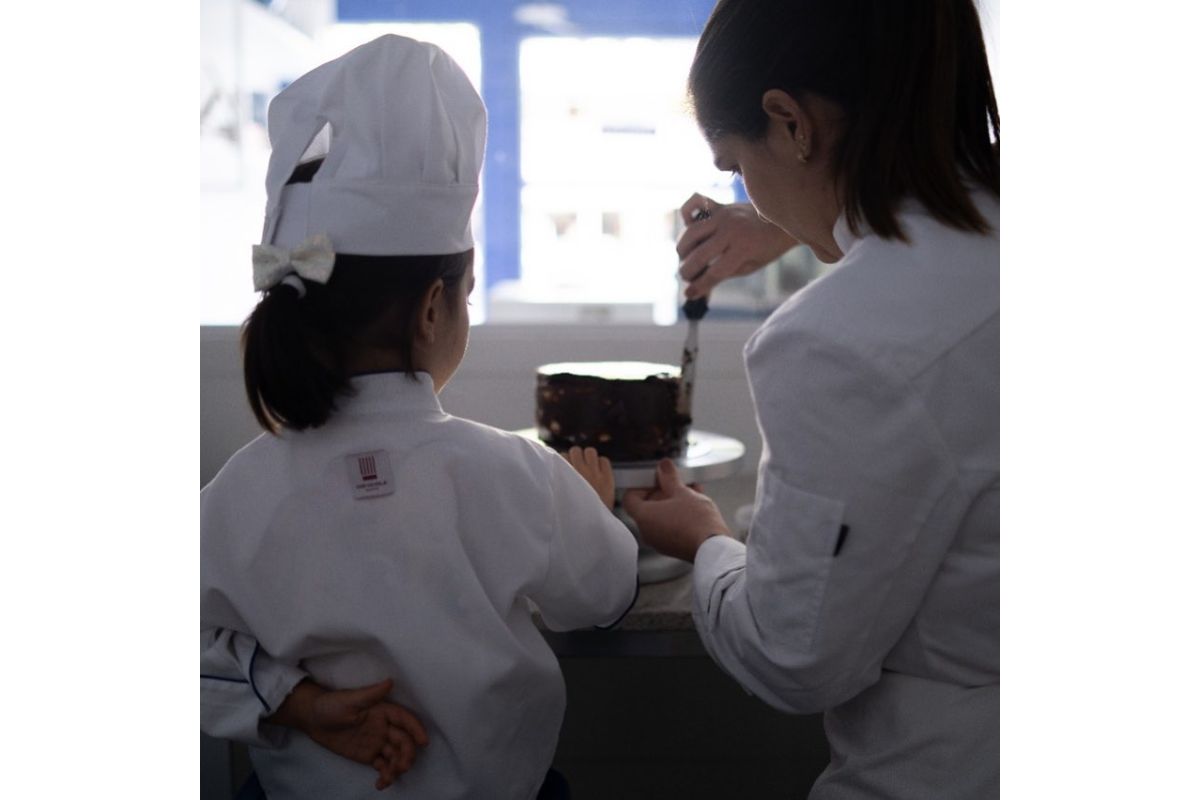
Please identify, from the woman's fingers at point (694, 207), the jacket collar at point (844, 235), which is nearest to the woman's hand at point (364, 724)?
the jacket collar at point (844, 235)

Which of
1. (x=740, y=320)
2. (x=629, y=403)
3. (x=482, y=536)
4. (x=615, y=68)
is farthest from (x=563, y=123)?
(x=482, y=536)

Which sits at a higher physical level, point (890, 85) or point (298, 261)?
point (890, 85)

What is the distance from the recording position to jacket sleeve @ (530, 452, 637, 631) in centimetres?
94

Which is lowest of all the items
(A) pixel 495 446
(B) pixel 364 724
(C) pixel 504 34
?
(B) pixel 364 724

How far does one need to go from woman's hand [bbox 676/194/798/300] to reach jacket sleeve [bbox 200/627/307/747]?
605 millimetres

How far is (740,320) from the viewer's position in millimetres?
1894

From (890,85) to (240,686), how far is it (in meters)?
0.71

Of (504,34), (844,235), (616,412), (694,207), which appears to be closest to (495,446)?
(616,412)

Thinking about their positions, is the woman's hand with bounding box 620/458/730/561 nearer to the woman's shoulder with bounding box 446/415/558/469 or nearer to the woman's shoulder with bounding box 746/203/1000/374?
the woman's shoulder with bounding box 446/415/558/469

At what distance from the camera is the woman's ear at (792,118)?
2.72 feet

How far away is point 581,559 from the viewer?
3.15ft

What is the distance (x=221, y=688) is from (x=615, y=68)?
181 centimetres

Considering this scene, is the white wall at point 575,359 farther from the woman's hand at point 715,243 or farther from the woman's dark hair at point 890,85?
the woman's dark hair at point 890,85

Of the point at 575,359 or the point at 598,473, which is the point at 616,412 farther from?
the point at 575,359
